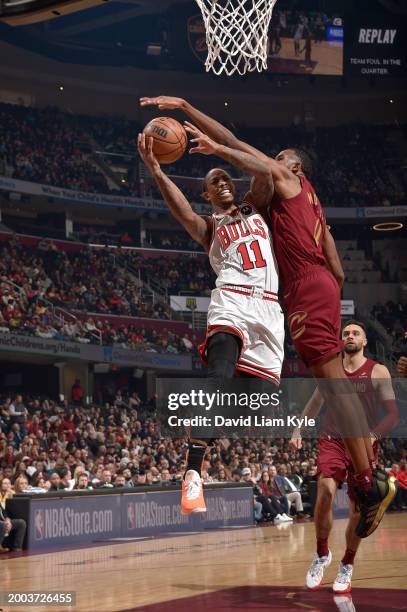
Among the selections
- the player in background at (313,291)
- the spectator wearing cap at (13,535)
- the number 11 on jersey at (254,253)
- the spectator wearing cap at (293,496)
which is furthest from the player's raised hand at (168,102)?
the spectator wearing cap at (293,496)

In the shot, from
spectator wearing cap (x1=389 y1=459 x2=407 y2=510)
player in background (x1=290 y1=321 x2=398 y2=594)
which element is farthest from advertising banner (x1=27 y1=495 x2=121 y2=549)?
spectator wearing cap (x1=389 y1=459 x2=407 y2=510)

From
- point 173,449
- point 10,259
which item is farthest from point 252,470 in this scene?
point 10,259

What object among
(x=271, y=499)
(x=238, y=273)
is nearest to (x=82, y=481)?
(x=271, y=499)

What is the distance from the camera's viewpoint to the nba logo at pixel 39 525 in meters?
12.6

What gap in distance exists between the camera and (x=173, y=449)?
2086cm

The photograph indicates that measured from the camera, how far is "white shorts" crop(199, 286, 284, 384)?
6.14m

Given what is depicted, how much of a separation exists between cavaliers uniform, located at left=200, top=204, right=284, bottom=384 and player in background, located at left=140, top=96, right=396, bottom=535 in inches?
11.7

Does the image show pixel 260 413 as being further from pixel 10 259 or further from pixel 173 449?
pixel 10 259

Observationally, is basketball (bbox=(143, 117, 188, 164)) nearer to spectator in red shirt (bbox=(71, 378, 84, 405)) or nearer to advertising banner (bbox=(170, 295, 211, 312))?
spectator in red shirt (bbox=(71, 378, 84, 405))

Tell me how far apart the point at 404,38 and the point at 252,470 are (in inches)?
849

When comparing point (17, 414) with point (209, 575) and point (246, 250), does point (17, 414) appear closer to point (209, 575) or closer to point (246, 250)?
point (209, 575)

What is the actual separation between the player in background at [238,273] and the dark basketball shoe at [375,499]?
1044 millimetres

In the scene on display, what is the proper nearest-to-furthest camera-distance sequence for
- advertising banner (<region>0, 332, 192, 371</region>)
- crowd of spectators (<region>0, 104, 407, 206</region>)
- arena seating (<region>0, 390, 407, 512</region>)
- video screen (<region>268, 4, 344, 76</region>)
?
arena seating (<region>0, 390, 407, 512</region>) < advertising banner (<region>0, 332, 192, 371</region>) < crowd of spectators (<region>0, 104, 407, 206</region>) < video screen (<region>268, 4, 344, 76</region>)

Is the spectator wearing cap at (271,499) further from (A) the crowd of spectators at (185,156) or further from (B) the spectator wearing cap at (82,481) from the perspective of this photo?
(A) the crowd of spectators at (185,156)
